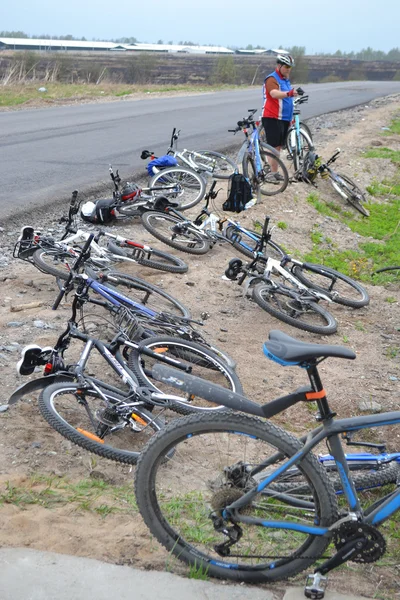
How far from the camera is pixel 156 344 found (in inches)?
224

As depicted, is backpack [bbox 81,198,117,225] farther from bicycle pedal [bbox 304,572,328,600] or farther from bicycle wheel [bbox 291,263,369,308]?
bicycle pedal [bbox 304,572,328,600]

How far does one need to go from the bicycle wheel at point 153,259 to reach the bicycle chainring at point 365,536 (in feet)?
16.6

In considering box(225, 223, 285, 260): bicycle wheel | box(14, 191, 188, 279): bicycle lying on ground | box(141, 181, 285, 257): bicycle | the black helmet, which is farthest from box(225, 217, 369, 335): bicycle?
the black helmet

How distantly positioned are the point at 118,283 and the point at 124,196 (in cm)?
297

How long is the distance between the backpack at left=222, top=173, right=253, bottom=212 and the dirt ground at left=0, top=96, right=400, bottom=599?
0.50 m

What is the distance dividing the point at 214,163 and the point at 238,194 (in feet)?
8.38

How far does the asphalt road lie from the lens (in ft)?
38.1

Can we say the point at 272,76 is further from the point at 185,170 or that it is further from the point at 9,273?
the point at 9,273

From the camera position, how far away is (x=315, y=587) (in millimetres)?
3279

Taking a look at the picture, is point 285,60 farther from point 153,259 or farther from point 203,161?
point 153,259

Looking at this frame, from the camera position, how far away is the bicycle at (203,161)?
12.4m

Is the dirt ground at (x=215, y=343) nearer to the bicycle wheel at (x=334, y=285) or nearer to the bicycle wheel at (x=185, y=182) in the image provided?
the bicycle wheel at (x=334, y=285)

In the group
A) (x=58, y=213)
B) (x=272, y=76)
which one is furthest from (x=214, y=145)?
(x=58, y=213)

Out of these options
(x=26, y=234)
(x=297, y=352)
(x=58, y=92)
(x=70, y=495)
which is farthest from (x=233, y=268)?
(x=58, y=92)
